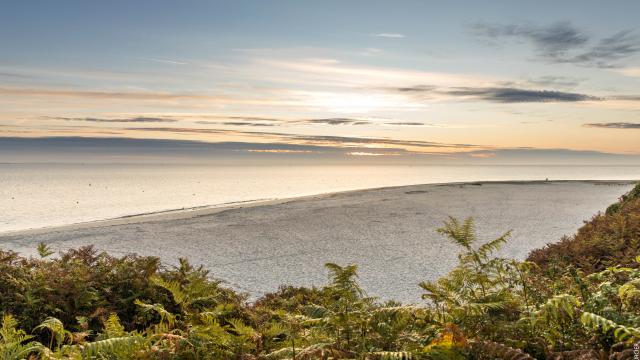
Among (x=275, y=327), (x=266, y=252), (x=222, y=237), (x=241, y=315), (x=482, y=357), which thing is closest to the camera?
(x=482, y=357)

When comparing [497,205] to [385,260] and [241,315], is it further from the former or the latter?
[241,315]

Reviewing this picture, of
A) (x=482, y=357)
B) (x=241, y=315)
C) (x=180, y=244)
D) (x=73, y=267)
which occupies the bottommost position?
(x=180, y=244)

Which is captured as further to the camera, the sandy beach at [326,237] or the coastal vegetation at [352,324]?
the sandy beach at [326,237]

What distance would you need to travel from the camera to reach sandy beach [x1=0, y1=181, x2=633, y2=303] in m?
18.2

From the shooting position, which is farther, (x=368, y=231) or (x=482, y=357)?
(x=368, y=231)

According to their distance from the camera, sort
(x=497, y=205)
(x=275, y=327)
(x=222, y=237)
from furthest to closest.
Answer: (x=497, y=205)
(x=222, y=237)
(x=275, y=327)

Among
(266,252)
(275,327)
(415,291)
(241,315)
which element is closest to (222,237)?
(266,252)

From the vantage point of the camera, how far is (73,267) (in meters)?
5.47

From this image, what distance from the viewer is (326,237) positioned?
84.5 ft

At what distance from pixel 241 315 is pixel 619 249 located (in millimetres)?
8334

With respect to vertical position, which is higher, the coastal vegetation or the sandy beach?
the coastal vegetation

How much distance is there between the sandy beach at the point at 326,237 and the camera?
18.2 meters

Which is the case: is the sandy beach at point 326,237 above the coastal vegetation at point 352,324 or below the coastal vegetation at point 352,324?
below

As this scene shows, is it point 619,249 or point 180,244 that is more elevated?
point 619,249
